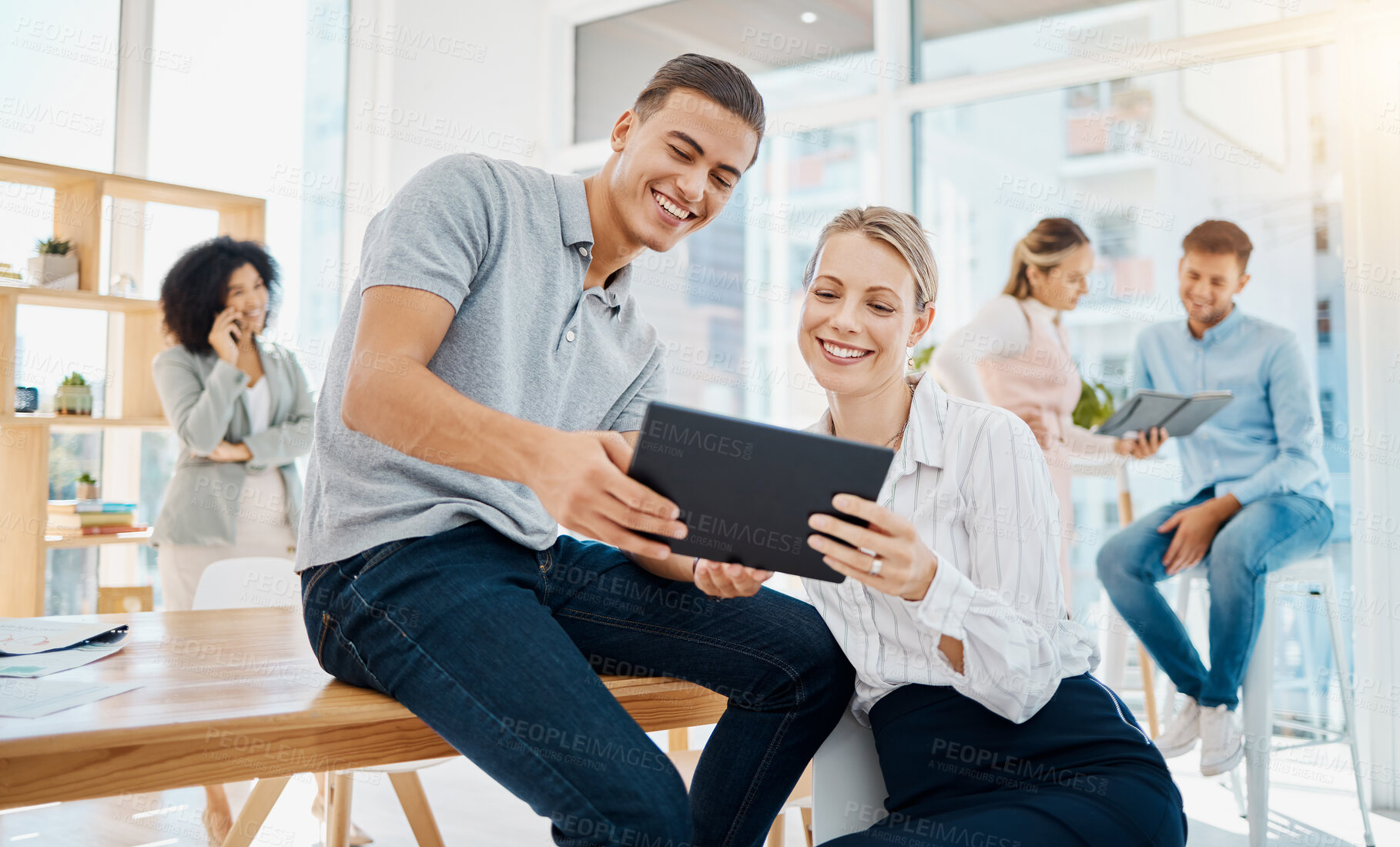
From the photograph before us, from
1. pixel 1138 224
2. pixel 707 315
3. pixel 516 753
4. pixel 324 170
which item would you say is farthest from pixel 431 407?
pixel 324 170

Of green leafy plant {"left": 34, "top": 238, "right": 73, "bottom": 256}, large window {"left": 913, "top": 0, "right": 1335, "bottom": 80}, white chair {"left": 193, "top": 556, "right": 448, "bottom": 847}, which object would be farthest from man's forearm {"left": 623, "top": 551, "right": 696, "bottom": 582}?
large window {"left": 913, "top": 0, "right": 1335, "bottom": 80}

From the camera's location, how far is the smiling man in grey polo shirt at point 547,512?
115 cm

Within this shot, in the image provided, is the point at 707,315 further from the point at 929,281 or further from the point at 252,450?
the point at 929,281

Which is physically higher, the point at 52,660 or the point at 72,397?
the point at 72,397

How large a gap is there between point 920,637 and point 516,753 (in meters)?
0.59

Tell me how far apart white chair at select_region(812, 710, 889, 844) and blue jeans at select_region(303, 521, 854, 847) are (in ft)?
0.18

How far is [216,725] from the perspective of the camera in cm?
118

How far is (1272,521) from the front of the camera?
9.24 ft

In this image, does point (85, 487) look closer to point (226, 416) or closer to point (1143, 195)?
point (226, 416)

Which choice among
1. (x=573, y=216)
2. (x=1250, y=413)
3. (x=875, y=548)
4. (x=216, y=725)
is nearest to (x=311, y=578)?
(x=216, y=725)

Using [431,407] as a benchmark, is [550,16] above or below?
above

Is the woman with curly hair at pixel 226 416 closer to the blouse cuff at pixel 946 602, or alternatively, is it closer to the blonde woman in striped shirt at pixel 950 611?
the blonde woman in striped shirt at pixel 950 611

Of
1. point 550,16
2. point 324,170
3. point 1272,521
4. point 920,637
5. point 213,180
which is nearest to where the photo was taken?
point 920,637

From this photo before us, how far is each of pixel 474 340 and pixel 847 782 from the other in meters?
0.85
